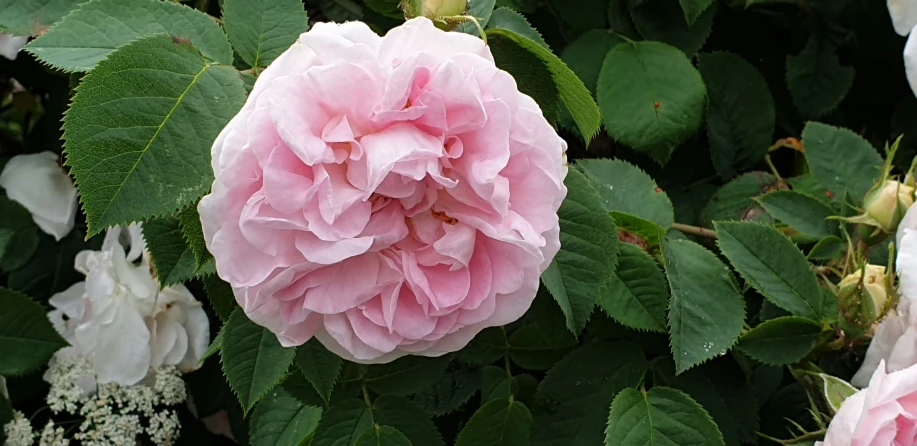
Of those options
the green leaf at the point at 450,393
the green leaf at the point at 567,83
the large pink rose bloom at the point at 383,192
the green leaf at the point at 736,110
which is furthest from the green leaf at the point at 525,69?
Answer: the green leaf at the point at 736,110

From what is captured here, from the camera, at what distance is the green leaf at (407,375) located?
0.73 m

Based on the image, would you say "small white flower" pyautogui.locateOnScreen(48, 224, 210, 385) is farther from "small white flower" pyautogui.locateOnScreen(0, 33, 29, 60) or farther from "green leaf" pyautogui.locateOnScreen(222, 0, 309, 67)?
"green leaf" pyautogui.locateOnScreen(222, 0, 309, 67)

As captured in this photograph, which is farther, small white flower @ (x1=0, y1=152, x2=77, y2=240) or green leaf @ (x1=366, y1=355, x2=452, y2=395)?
small white flower @ (x1=0, y1=152, x2=77, y2=240)

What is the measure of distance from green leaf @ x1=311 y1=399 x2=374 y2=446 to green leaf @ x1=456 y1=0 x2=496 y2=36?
0.36 metres

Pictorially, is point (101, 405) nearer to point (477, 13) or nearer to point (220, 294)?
point (220, 294)

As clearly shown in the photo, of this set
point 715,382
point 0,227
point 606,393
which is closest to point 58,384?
point 0,227

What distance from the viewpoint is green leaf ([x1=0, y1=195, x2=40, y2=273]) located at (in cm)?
95

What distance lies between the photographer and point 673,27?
98cm

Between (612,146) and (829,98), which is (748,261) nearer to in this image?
(612,146)

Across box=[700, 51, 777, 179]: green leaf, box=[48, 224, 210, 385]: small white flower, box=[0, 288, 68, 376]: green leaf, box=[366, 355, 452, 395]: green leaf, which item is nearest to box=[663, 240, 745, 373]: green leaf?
box=[366, 355, 452, 395]: green leaf

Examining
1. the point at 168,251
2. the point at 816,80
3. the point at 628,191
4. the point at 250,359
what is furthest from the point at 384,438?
the point at 816,80

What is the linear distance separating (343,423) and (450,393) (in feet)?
0.59

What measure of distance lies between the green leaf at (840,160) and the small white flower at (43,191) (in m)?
0.93

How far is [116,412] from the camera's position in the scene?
1012mm
